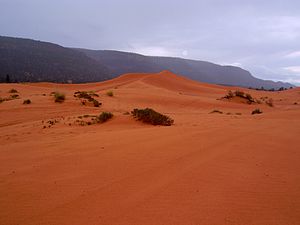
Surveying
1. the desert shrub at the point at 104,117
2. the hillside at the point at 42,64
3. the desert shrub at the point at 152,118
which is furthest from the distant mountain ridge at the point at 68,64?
the desert shrub at the point at 152,118

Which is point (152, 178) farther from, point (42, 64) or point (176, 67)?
point (176, 67)

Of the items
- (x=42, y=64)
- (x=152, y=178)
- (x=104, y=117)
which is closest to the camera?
(x=152, y=178)

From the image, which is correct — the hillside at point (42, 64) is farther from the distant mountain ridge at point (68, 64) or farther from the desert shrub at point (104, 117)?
the desert shrub at point (104, 117)

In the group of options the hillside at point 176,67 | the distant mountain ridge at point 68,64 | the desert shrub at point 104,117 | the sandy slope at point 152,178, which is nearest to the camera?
the sandy slope at point 152,178

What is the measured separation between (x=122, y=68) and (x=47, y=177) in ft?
367

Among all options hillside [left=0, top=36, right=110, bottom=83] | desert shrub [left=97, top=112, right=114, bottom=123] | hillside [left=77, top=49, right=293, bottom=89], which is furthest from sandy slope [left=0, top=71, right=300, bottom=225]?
hillside [left=77, top=49, right=293, bottom=89]

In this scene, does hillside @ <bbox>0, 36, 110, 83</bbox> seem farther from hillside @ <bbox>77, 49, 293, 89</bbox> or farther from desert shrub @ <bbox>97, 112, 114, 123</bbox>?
desert shrub @ <bbox>97, 112, 114, 123</bbox>

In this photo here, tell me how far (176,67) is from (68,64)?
2417 inches

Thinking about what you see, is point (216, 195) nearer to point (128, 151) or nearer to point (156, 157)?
point (156, 157)

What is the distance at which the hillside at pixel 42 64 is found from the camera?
67.7 metres

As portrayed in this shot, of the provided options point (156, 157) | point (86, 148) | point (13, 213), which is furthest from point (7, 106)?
point (13, 213)

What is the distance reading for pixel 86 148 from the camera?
6410 mm

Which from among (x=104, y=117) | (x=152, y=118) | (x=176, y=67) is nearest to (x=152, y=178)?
(x=152, y=118)

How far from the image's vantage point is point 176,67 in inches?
5335
